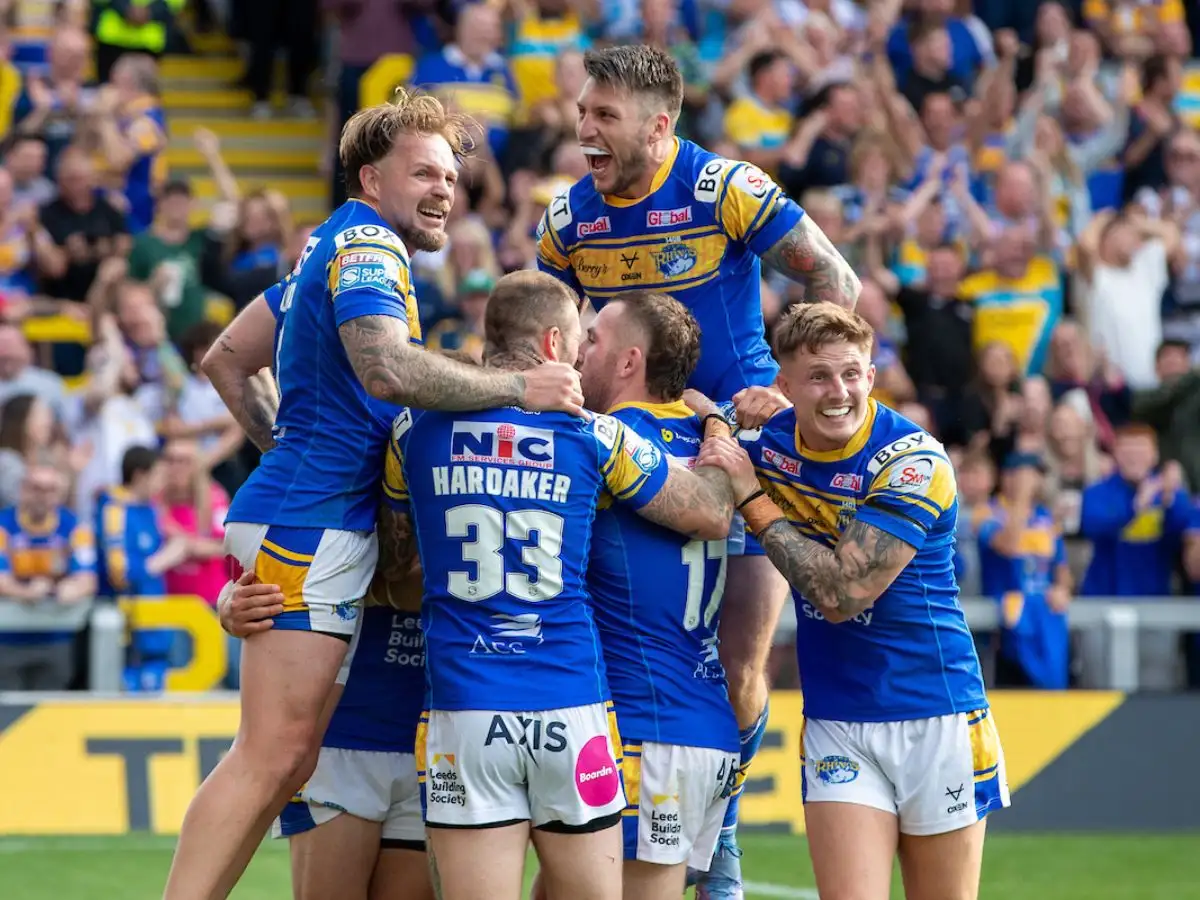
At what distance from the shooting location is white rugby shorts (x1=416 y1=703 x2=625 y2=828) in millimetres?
5094

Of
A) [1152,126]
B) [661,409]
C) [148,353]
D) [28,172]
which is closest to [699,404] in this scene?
[661,409]

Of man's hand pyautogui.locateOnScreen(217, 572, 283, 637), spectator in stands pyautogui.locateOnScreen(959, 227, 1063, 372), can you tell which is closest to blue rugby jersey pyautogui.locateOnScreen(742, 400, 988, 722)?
man's hand pyautogui.locateOnScreen(217, 572, 283, 637)

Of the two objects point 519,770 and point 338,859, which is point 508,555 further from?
point 338,859

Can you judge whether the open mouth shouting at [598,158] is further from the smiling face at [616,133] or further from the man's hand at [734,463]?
the man's hand at [734,463]

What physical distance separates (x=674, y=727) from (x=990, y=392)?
7526 mm

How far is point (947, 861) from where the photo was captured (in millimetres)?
5422

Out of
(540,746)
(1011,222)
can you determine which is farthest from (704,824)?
(1011,222)

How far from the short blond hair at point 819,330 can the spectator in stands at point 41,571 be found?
5.81 meters

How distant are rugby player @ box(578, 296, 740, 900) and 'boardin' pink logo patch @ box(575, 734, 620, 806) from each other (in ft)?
0.60

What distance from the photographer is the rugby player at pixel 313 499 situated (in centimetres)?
546

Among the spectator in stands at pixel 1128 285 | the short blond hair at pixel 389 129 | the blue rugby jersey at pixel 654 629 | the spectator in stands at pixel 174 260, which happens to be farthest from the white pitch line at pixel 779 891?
the spectator in stands at pixel 1128 285

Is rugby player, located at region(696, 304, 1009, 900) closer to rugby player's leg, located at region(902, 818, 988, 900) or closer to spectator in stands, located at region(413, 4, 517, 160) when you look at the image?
rugby player's leg, located at region(902, 818, 988, 900)

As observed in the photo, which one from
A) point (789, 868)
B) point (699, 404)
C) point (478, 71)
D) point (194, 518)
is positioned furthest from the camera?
point (478, 71)

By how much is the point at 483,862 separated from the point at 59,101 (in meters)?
9.42
